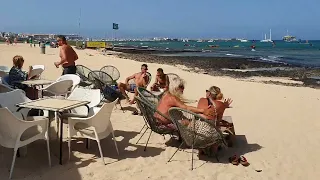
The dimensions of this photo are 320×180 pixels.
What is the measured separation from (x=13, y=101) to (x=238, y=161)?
124 inches

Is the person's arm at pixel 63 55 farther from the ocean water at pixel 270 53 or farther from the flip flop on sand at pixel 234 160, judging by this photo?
the ocean water at pixel 270 53

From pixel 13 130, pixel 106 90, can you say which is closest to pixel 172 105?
pixel 13 130

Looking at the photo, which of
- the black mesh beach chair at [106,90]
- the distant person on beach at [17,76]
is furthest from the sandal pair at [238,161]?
the distant person on beach at [17,76]

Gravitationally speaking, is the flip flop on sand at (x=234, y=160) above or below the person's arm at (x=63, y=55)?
below

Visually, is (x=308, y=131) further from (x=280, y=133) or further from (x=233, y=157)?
(x=233, y=157)

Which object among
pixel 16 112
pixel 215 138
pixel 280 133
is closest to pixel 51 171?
pixel 16 112

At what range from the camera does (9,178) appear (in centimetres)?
405

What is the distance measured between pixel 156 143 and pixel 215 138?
1.15m

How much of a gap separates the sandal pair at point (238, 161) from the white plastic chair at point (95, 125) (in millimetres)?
1721

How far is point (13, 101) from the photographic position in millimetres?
4875

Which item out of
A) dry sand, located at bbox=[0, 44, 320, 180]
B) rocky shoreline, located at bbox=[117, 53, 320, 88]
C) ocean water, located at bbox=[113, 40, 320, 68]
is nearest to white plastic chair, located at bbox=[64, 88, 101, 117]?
dry sand, located at bbox=[0, 44, 320, 180]

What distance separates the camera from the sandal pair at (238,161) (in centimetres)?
476

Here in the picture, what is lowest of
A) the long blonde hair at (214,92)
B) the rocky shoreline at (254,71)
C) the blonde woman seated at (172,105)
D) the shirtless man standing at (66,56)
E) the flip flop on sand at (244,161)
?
the flip flop on sand at (244,161)

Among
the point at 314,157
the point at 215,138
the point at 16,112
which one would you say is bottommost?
the point at 314,157
